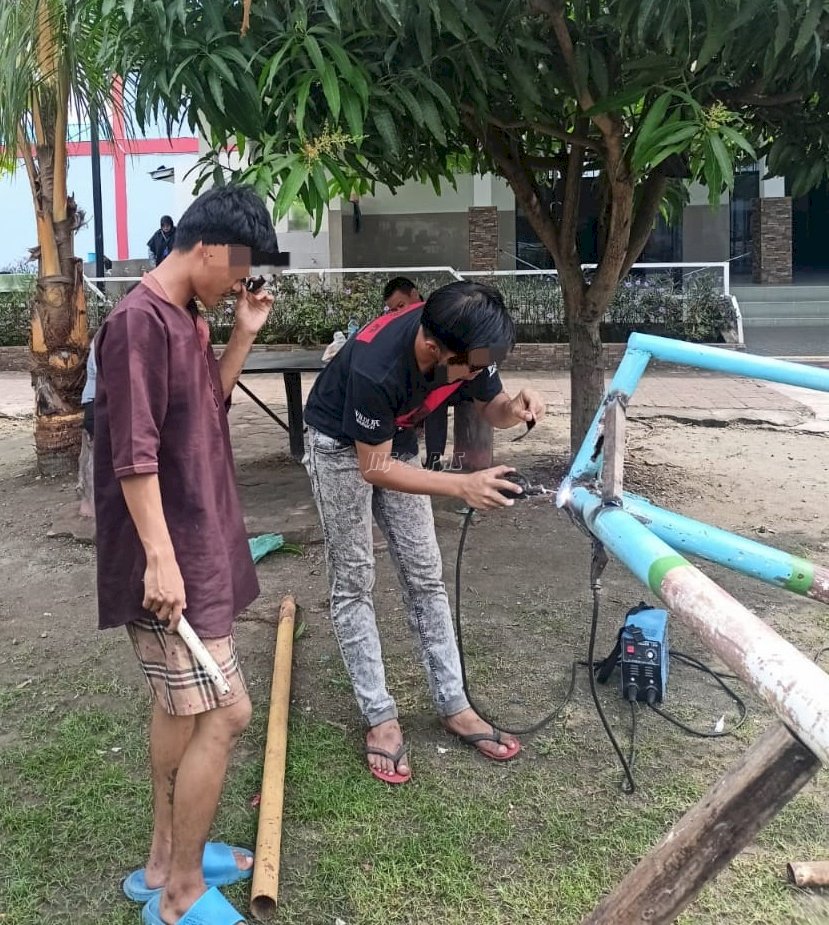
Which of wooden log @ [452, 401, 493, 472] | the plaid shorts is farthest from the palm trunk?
the plaid shorts

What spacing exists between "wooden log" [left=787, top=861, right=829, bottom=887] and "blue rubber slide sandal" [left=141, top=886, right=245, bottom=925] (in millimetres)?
1431

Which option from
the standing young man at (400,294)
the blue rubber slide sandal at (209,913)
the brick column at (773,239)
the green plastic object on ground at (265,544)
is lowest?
the blue rubber slide sandal at (209,913)

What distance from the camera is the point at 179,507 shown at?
7.09 ft

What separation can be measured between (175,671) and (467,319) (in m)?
1.13

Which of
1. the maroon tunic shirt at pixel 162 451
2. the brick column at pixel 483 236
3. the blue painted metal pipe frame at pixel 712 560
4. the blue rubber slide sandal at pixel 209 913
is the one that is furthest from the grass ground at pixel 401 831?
the brick column at pixel 483 236

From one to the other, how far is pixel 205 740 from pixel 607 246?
4299mm

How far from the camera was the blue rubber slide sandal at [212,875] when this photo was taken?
2.43 m

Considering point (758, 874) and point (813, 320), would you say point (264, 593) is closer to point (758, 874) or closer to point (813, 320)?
point (758, 874)

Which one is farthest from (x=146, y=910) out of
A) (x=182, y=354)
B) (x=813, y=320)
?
(x=813, y=320)

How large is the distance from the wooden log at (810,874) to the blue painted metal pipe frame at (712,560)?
2.97 ft

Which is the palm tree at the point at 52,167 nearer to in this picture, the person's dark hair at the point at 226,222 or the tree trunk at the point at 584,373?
the tree trunk at the point at 584,373

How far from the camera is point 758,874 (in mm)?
2512

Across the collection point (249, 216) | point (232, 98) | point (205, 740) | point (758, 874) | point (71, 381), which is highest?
point (232, 98)

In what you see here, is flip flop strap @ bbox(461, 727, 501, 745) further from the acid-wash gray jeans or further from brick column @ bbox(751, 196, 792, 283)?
brick column @ bbox(751, 196, 792, 283)
